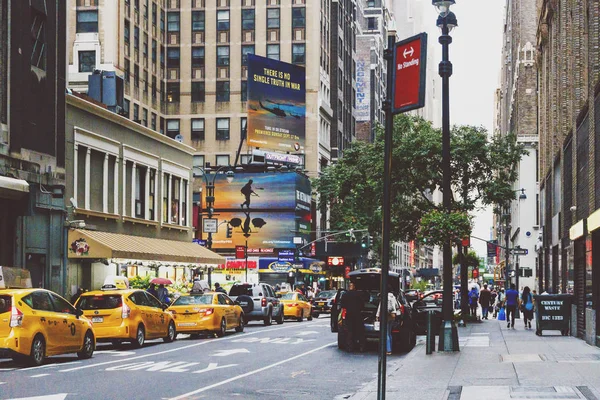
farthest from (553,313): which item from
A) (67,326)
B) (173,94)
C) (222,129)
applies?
(173,94)

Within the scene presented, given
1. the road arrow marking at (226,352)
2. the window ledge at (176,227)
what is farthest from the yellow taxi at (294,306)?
the road arrow marking at (226,352)

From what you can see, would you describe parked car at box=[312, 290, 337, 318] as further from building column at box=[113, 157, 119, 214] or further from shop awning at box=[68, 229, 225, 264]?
building column at box=[113, 157, 119, 214]

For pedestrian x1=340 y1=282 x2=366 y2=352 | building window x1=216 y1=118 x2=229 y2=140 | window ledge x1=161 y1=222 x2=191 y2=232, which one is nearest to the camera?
pedestrian x1=340 y1=282 x2=366 y2=352

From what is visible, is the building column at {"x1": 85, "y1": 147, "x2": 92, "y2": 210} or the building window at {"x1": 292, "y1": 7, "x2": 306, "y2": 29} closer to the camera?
the building column at {"x1": 85, "y1": 147, "x2": 92, "y2": 210}

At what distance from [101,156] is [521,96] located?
172 feet

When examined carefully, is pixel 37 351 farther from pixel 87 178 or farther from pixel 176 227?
pixel 176 227

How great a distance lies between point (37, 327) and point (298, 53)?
73.7m

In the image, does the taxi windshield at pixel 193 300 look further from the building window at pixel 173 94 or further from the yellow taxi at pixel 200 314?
the building window at pixel 173 94

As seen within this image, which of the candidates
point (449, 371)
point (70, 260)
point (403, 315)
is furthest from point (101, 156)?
point (449, 371)

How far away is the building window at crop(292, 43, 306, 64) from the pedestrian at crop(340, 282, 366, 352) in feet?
221

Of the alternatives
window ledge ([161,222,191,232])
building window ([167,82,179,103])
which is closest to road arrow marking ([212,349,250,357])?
window ledge ([161,222,191,232])

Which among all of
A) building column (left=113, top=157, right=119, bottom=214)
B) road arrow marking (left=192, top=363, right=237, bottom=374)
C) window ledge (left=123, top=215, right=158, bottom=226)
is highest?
building column (left=113, top=157, right=119, bottom=214)

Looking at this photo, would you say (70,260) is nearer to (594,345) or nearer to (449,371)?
(594,345)

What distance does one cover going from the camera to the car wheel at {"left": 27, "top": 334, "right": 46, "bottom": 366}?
69.4 feet
